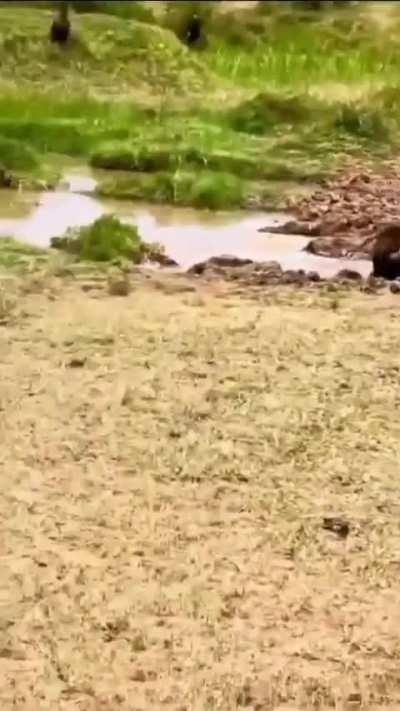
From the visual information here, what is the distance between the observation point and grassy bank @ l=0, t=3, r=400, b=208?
743cm

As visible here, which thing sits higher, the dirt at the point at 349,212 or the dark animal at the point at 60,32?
the dark animal at the point at 60,32

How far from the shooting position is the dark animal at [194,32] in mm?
8680

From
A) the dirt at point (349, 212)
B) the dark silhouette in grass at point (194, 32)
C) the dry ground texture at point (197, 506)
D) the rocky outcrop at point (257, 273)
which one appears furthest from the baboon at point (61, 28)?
the dry ground texture at point (197, 506)

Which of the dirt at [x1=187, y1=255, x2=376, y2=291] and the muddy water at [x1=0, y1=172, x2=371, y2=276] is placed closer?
the dirt at [x1=187, y1=255, x2=376, y2=291]

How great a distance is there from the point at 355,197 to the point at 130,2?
3133mm

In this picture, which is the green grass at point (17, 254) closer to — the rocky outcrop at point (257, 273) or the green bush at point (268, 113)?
the rocky outcrop at point (257, 273)

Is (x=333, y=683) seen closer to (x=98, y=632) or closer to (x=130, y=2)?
(x=98, y=632)

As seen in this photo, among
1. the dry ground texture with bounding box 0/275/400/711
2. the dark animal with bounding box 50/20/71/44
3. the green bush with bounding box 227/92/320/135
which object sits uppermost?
the dark animal with bounding box 50/20/71/44

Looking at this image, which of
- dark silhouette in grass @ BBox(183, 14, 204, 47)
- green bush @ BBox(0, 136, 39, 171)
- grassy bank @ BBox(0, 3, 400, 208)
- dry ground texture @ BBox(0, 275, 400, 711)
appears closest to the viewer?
dry ground texture @ BBox(0, 275, 400, 711)

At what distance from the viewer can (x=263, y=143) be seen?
27.7 feet

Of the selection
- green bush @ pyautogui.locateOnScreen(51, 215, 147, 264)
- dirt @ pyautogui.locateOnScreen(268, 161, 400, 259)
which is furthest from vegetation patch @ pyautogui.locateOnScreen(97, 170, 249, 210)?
green bush @ pyautogui.locateOnScreen(51, 215, 147, 264)

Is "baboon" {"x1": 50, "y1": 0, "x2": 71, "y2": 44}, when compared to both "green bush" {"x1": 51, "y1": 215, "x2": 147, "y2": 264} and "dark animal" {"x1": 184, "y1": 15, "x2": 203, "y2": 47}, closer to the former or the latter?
"dark animal" {"x1": 184, "y1": 15, "x2": 203, "y2": 47}

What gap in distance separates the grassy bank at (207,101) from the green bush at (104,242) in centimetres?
134

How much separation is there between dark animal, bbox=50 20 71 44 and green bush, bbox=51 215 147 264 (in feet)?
7.85
